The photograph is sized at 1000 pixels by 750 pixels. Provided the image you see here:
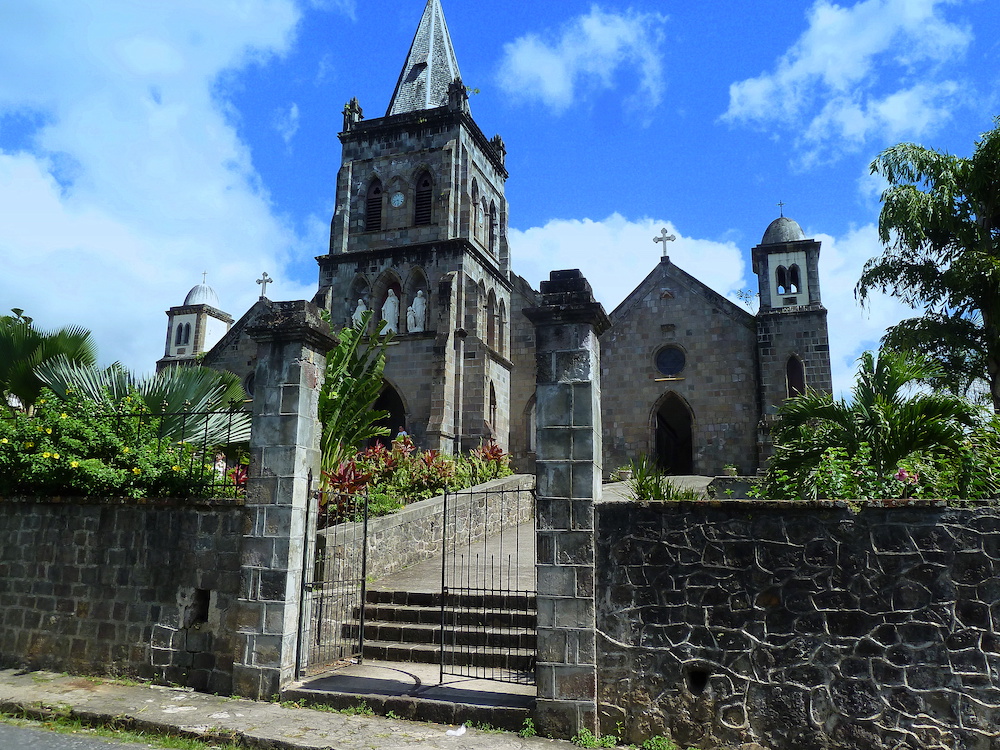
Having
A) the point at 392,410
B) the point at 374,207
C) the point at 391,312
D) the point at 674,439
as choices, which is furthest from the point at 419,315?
the point at 674,439

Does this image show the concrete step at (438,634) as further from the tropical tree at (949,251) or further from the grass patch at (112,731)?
the tropical tree at (949,251)

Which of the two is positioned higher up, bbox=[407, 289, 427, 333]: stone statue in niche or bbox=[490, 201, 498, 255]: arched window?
bbox=[490, 201, 498, 255]: arched window

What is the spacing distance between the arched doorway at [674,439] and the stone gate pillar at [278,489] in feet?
59.4

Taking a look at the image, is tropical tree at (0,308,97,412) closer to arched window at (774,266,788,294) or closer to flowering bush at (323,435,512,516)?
flowering bush at (323,435,512,516)

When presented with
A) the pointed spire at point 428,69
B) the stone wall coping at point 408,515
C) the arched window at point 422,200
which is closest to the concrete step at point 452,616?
the stone wall coping at point 408,515

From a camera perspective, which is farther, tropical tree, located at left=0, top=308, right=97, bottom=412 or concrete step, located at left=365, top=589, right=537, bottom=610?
tropical tree, located at left=0, top=308, right=97, bottom=412

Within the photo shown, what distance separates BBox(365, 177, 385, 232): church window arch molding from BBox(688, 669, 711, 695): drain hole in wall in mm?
20479

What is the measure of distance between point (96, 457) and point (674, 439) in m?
22.1

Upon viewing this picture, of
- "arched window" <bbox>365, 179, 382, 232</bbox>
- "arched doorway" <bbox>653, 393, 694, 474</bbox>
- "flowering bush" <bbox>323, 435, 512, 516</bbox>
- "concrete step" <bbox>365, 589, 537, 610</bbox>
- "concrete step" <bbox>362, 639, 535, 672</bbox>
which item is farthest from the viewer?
"arched doorway" <bbox>653, 393, 694, 474</bbox>

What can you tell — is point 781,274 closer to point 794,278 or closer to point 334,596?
point 794,278

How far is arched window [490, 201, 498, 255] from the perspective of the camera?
86.6 feet

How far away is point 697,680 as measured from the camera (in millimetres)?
6328

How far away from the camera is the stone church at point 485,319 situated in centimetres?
2195

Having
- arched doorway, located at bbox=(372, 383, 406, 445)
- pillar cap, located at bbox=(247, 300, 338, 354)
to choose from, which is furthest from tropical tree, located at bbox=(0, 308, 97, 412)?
arched doorway, located at bbox=(372, 383, 406, 445)
